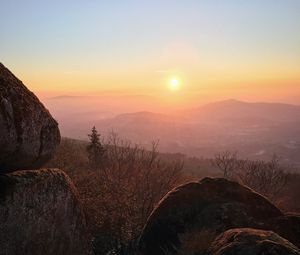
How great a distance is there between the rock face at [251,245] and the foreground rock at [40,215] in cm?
554

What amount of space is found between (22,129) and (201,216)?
6732mm

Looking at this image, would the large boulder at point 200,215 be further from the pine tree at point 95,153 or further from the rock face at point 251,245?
the pine tree at point 95,153

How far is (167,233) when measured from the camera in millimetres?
13406

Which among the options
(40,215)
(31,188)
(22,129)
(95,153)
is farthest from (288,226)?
(95,153)

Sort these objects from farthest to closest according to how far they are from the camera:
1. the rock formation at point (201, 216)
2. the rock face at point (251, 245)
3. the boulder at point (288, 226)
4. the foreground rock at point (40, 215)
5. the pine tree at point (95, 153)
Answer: the pine tree at point (95, 153) < the boulder at point (288, 226) < the rock formation at point (201, 216) < the foreground rock at point (40, 215) < the rock face at point (251, 245)

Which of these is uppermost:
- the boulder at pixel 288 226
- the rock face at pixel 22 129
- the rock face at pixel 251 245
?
the rock face at pixel 22 129

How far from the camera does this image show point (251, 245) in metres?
9.46

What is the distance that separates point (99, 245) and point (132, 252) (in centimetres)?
241

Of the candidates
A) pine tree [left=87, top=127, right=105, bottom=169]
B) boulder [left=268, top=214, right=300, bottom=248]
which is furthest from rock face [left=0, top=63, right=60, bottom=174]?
pine tree [left=87, top=127, right=105, bottom=169]

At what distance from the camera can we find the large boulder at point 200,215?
1272 cm

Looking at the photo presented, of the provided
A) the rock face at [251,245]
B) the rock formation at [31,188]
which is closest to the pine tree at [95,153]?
the rock formation at [31,188]

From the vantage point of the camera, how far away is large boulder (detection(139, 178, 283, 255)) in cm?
1272

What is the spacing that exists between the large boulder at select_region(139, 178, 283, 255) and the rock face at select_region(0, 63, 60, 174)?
4806mm

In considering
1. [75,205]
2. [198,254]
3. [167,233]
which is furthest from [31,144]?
[198,254]
